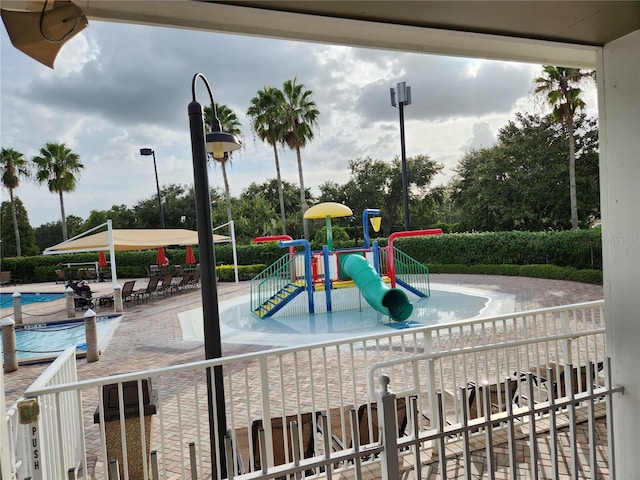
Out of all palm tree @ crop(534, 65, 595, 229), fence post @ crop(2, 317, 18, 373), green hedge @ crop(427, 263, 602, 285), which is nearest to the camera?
fence post @ crop(2, 317, 18, 373)

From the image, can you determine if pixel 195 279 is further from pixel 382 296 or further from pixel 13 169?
pixel 13 169

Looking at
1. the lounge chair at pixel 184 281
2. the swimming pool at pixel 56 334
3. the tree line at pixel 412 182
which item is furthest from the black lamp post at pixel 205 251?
the lounge chair at pixel 184 281

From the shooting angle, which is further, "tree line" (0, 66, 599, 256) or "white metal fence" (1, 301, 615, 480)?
"tree line" (0, 66, 599, 256)

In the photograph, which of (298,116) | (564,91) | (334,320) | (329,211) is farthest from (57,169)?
(564,91)

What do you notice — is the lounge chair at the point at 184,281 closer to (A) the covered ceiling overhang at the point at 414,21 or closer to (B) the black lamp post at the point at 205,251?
(B) the black lamp post at the point at 205,251

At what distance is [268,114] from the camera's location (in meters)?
24.0

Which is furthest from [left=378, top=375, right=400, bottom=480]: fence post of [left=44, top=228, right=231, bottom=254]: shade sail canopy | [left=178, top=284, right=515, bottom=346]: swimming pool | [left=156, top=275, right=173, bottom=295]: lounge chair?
[left=156, top=275, right=173, bottom=295]: lounge chair

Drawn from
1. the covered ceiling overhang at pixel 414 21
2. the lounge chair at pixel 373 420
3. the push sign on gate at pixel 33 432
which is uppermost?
the covered ceiling overhang at pixel 414 21

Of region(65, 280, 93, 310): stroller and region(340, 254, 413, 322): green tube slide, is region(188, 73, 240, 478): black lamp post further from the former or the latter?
region(65, 280, 93, 310): stroller

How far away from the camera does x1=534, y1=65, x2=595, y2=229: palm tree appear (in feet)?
58.5

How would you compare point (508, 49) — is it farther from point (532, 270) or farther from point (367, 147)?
point (367, 147)

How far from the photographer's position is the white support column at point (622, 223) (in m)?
A: 1.77

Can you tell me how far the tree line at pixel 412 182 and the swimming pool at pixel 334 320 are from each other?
6.22 m

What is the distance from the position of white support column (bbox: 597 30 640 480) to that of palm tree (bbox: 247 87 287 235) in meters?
23.0
